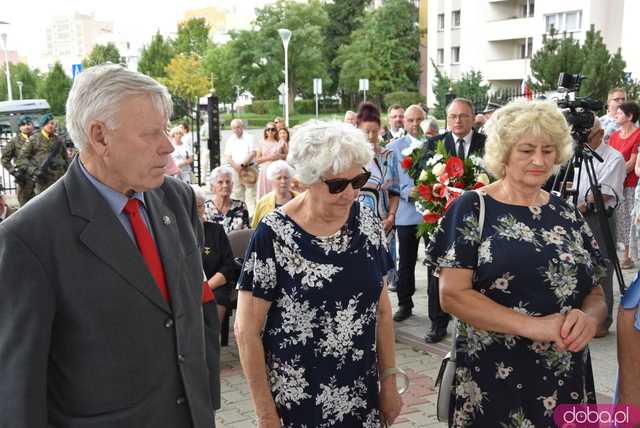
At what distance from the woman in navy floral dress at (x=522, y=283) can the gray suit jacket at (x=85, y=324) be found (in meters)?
1.18

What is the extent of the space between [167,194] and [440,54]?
5600cm

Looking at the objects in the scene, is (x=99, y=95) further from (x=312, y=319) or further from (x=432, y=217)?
(x=432, y=217)

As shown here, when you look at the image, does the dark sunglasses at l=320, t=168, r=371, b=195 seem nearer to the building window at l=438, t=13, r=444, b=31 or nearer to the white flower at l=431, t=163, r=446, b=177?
the white flower at l=431, t=163, r=446, b=177

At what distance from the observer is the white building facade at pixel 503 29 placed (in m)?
41.3

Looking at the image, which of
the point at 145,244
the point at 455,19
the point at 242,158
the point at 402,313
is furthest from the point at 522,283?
the point at 455,19

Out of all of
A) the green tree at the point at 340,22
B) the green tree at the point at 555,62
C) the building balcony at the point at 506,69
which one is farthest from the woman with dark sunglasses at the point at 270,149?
the green tree at the point at 340,22

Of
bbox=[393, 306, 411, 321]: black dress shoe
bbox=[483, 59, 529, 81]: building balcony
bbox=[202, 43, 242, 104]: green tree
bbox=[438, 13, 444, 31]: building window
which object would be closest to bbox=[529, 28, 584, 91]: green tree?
bbox=[393, 306, 411, 321]: black dress shoe

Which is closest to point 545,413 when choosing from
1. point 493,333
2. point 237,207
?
point 493,333

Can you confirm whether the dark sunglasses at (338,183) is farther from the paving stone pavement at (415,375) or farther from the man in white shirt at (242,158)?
the man in white shirt at (242,158)

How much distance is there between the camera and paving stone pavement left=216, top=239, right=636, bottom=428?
4714mm

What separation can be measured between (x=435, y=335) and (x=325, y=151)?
12.6ft

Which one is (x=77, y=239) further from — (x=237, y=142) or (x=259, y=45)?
(x=259, y=45)

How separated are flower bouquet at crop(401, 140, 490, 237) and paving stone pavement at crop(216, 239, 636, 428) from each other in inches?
46.2

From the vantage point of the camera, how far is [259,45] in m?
63.1
